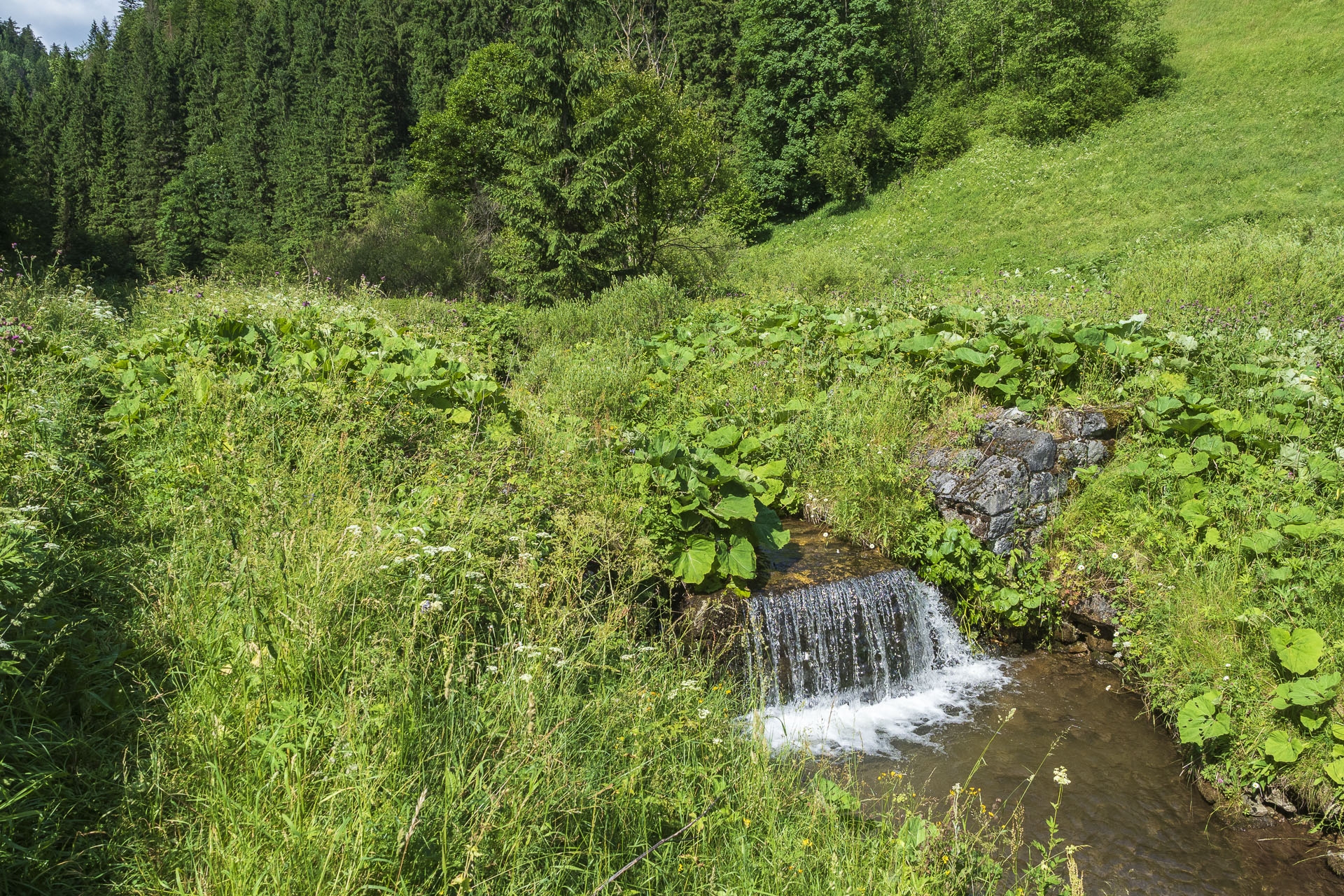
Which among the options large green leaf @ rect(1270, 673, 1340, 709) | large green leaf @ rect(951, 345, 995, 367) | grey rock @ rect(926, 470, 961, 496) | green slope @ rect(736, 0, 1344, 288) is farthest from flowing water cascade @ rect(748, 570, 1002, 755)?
green slope @ rect(736, 0, 1344, 288)

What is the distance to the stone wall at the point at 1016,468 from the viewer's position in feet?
20.1

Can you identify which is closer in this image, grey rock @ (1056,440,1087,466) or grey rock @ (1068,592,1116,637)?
grey rock @ (1068,592,1116,637)

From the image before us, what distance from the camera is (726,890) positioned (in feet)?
7.56

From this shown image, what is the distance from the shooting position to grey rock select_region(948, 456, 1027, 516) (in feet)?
20.1

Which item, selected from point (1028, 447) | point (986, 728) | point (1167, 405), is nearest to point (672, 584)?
point (986, 728)

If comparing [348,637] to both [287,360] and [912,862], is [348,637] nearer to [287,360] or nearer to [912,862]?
[912,862]

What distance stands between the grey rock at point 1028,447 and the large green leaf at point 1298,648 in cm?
238

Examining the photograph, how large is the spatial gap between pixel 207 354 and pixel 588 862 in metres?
4.85

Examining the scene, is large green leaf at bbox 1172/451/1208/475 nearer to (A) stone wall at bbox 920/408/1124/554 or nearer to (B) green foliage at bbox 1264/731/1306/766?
(A) stone wall at bbox 920/408/1124/554

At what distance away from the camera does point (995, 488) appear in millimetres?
6188

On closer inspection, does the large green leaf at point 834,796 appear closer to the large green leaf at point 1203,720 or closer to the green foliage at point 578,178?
the large green leaf at point 1203,720

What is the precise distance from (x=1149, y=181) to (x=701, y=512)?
21.8 metres

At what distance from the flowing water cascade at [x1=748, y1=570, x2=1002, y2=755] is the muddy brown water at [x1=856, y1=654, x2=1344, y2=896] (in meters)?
0.24

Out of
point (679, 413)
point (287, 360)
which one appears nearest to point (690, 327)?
point (679, 413)
